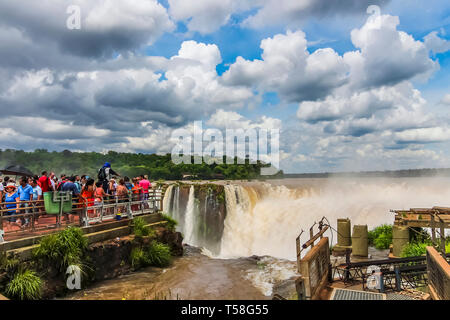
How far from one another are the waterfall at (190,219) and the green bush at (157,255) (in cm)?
1136

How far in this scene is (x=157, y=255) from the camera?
12852 millimetres

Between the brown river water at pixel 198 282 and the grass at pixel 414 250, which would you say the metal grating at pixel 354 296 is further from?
the grass at pixel 414 250

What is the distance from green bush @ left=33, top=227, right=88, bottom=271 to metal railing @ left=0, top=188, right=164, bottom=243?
626 millimetres

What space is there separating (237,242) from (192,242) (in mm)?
3641

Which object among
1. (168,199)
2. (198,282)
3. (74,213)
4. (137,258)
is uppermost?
(74,213)

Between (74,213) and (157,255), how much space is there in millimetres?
3743

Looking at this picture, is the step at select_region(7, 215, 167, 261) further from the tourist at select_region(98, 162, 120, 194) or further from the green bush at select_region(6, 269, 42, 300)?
the tourist at select_region(98, 162, 120, 194)

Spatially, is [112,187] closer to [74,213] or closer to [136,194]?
[136,194]

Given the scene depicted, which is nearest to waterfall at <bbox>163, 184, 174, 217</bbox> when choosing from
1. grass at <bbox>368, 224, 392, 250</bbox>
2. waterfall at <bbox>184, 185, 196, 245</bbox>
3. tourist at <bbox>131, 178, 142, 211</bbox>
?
waterfall at <bbox>184, 185, 196, 245</bbox>

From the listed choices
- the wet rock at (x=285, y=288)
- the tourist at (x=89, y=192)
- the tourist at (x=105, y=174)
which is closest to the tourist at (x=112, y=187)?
the tourist at (x=105, y=174)

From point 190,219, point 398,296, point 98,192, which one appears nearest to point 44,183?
point 98,192

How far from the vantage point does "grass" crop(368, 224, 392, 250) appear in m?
14.5
